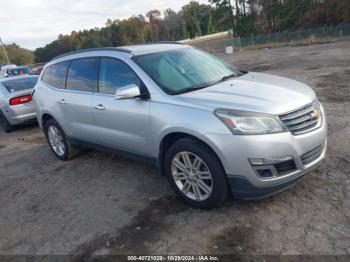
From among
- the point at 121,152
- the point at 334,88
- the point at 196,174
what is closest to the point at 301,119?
the point at 196,174

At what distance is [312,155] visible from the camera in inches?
130

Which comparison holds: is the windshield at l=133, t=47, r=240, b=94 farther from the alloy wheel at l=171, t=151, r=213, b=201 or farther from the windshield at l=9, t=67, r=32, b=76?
the windshield at l=9, t=67, r=32, b=76

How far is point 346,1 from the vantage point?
36406mm

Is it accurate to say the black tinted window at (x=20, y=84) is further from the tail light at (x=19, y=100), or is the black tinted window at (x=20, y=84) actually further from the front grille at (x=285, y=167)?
the front grille at (x=285, y=167)

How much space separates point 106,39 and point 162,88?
91.0 m

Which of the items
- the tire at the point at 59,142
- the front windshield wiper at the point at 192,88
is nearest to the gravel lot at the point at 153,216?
the tire at the point at 59,142

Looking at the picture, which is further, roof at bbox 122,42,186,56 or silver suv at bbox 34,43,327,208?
roof at bbox 122,42,186,56

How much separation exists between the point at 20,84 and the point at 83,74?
5.30 meters

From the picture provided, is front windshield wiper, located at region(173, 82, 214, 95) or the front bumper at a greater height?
front windshield wiper, located at region(173, 82, 214, 95)

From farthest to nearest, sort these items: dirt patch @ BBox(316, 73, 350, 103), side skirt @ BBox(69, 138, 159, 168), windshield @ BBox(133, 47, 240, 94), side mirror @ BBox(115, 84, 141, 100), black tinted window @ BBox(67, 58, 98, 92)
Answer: dirt patch @ BBox(316, 73, 350, 103)
black tinted window @ BBox(67, 58, 98, 92)
side skirt @ BBox(69, 138, 159, 168)
windshield @ BBox(133, 47, 240, 94)
side mirror @ BBox(115, 84, 141, 100)

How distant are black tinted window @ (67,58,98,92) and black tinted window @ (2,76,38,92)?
4.55 meters

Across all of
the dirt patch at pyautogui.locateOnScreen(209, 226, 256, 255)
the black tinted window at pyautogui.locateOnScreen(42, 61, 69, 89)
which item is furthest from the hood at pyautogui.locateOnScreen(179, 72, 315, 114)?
the black tinted window at pyautogui.locateOnScreen(42, 61, 69, 89)

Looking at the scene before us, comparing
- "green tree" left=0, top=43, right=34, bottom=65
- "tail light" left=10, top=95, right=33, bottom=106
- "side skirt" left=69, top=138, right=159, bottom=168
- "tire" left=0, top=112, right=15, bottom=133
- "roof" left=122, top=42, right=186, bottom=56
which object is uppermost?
"green tree" left=0, top=43, right=34, bottom=65

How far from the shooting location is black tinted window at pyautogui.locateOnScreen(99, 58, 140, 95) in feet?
13.3
